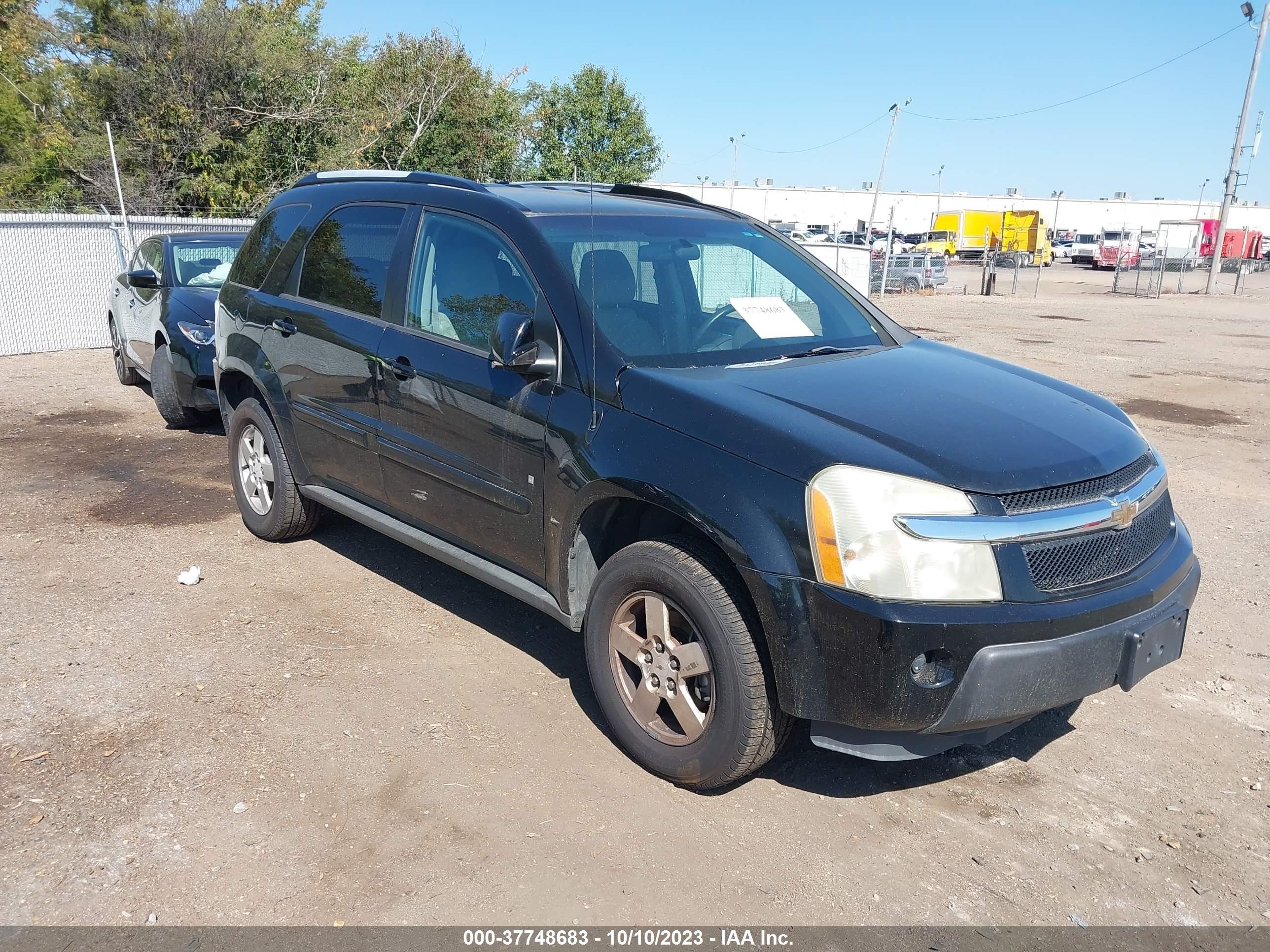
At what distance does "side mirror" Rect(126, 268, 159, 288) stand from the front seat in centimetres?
610

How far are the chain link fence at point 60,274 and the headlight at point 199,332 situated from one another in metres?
6.10

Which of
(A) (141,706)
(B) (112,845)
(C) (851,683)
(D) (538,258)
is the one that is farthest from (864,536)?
(A) (141,706)

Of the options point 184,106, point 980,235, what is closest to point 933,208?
point 980,235

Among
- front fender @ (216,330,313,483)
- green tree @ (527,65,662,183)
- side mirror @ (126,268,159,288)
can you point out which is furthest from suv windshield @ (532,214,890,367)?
green tree @ (527,65,662,183)

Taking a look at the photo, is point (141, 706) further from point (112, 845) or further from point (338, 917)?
point (338, 917)

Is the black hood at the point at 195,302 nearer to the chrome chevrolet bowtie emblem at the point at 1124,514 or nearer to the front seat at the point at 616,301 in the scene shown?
the front seat at the point at 616,301

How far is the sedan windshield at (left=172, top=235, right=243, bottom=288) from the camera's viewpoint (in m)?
9.14

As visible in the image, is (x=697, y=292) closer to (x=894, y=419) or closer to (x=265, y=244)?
(x=894, y=419)

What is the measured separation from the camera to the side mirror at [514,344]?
3.72 m

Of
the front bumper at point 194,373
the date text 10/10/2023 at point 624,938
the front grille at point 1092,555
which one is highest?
the front grille at point 1092,555

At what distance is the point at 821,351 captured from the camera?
4109mm

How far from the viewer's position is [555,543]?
3.77 m

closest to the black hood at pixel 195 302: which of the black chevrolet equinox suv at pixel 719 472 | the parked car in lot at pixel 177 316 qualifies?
the parked car in lot at pixel 177 316

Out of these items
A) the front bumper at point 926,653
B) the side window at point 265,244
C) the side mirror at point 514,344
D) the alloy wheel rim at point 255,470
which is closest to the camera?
the front bumper at point 926,653
